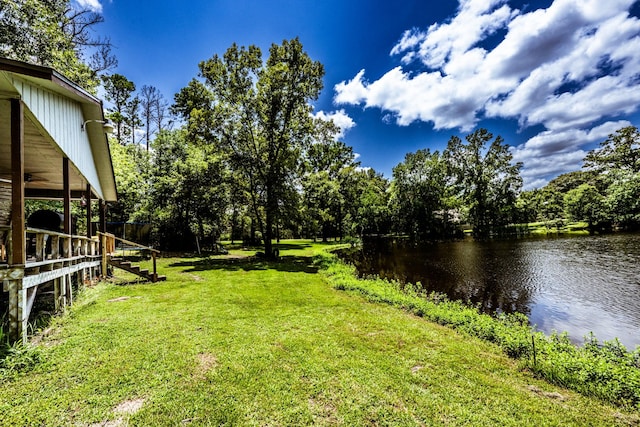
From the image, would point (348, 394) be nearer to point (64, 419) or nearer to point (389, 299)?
point (64, 419)

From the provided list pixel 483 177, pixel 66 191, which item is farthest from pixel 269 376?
pixel 483 177

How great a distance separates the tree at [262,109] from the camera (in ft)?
62.4

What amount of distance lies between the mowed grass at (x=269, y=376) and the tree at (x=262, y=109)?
44.8ft

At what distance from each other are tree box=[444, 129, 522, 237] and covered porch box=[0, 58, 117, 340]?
4582 centimetres

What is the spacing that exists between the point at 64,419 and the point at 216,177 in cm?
1979

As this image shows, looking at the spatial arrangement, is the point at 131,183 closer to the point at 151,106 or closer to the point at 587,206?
the point at 151,106

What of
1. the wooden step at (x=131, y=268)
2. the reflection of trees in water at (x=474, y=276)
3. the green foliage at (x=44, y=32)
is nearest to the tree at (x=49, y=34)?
the green foliage at (x=44, y=32)

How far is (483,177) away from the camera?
42844 mm

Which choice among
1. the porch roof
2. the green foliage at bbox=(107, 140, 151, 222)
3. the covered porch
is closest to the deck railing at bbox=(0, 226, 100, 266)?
the covered porch

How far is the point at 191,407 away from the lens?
352cm

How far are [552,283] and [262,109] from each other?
19.8 meters

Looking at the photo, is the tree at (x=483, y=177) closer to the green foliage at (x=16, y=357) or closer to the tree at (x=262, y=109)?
the tree at (x=262, y=109)

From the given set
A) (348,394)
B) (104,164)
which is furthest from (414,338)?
(104,164)

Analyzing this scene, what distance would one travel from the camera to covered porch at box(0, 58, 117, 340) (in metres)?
4.30
